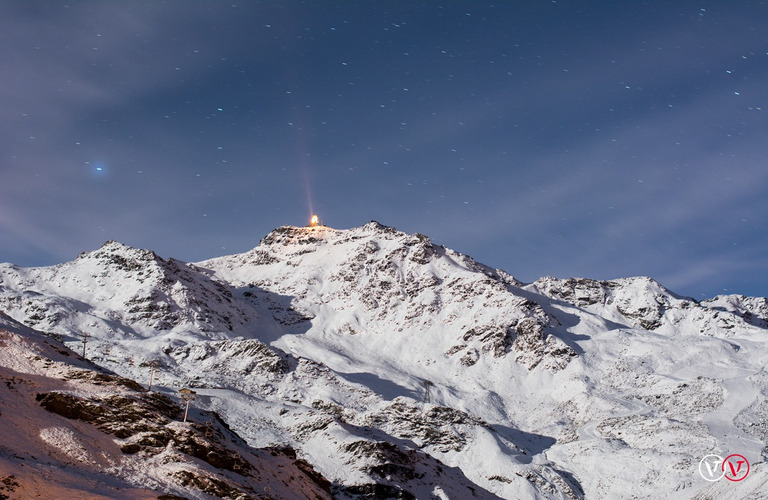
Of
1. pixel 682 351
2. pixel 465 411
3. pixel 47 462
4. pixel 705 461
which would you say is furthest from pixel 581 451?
pixel 47 462

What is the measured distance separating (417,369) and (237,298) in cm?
6709

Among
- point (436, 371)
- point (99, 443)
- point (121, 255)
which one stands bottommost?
point (99, 443)

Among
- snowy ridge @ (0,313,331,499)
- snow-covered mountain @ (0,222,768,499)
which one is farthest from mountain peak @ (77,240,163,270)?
snowy ridge @ (0,313,331,499)

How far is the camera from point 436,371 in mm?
142750

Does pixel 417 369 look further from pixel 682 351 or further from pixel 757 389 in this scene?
pixel 757 389

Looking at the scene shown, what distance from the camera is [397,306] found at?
179 meters

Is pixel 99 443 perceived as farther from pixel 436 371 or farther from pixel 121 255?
pixel 121 255

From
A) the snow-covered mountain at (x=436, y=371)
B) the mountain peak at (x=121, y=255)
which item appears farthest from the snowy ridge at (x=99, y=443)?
the mountain peak at (x=121, y=255)

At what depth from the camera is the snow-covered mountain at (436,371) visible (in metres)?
79.5

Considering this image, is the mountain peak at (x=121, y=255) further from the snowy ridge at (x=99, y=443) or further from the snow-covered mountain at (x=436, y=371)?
the snowy ridge at (x=99, y=443)

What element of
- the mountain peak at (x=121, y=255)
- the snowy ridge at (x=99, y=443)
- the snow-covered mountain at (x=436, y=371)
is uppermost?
the mountain peak at (x=121, y=255)

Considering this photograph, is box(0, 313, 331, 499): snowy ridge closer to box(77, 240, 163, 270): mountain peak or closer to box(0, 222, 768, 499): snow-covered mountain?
box(0, 222, 768, 499): snow-covered mountain

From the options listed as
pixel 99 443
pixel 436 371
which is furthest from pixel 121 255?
pixel 99 443

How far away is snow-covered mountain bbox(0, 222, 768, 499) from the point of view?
79.5 metres
